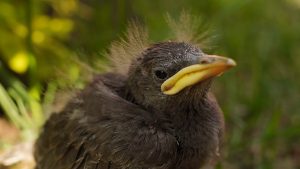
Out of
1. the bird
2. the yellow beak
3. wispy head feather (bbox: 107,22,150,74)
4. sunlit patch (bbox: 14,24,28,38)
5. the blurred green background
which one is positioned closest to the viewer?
the yellow beak

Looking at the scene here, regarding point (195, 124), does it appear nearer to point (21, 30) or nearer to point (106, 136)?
point (106, 136)

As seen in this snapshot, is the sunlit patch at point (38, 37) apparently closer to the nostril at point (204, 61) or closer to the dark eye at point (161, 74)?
the dark eye at point (161, 74)

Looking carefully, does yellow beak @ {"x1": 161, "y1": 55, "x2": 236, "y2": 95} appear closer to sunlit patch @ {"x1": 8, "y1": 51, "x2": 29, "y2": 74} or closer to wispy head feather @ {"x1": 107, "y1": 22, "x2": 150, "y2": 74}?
wispy head feather @ {"x1": 107, "y1": 22, "x2": 150, "y2": 74}

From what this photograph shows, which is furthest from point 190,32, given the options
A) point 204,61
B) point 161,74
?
point 204,61

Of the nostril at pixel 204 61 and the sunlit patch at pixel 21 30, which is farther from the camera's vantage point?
the sunlit patch at pixel 21 30

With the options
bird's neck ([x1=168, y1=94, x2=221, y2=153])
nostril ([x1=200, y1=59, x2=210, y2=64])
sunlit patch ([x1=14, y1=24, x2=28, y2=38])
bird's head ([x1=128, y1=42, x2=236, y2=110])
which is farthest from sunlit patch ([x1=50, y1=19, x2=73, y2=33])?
nostril ([x1=200, y1=59, x2=210, y2=64])

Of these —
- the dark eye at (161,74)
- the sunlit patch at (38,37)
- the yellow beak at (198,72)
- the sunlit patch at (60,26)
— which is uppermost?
the sunlit patch at (60,26)

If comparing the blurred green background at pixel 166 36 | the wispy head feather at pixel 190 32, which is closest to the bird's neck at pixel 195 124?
the wispy head feather at pixel 190 32
